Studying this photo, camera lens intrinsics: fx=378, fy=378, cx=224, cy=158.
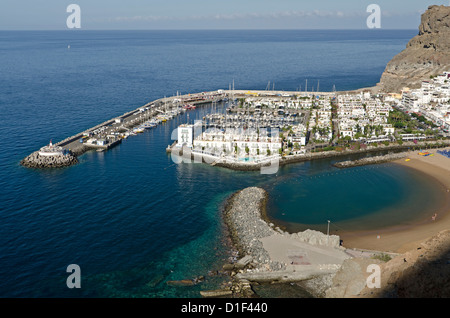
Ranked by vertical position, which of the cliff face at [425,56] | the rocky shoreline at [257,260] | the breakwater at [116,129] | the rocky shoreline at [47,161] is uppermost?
the cliff face at [425,56]

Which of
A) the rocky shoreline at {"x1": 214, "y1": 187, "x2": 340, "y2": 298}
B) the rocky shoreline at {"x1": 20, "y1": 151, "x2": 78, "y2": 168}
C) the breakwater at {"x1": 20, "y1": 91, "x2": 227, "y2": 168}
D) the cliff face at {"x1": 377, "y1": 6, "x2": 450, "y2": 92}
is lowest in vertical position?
the rocky shoreline at {"x1": 214, "y1": 187, "x2": 340, "y2": 298}

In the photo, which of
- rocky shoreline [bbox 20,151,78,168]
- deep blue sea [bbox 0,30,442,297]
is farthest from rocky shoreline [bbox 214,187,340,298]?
rocky shoreline [bbox 20,151,78,168]

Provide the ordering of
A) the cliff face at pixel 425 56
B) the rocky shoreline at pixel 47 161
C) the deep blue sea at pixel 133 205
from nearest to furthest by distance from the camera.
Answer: the deep blue sea at pixel 133 205, the rocky shoreline at pixel 47 161, the cliff face at pixel 425 56

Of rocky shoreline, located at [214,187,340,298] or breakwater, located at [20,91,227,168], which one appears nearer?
rocky shoreline, located at [214,187,340,298]

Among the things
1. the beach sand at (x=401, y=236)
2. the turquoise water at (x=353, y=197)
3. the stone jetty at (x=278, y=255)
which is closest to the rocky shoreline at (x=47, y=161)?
the stone jetty at (x=278, y=255)

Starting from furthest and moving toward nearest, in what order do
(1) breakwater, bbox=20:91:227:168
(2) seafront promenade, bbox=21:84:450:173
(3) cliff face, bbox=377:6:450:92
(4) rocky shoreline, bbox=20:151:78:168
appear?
1. (3) cliff face, bbox=377:6:450:92
2. (2) seafront promenade, bbox=21:84:450:173
3. (1) breakwater, bbox=20:91:227:168
4. (4) rocky shoreline, bbox=20:151:78:168

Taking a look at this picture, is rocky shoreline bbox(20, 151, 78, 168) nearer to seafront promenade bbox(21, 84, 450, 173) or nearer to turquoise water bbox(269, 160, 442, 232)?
seafront promenade bbox(21, 84, 450, 173)

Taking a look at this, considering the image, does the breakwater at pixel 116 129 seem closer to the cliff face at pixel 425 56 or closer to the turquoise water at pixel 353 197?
the turquoise water at pixel 353 197
